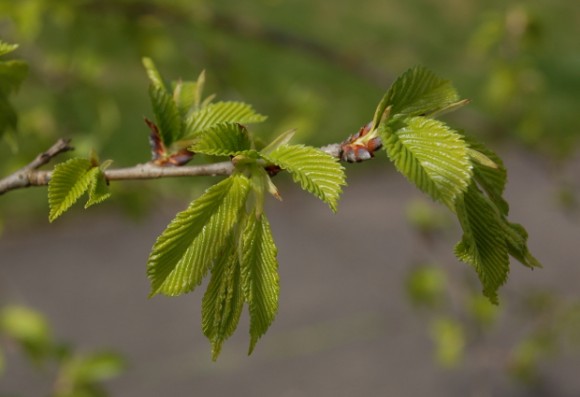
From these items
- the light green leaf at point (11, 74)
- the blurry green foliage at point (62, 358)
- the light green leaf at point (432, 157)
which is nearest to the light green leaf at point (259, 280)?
the light green leaf at point (432, 157)

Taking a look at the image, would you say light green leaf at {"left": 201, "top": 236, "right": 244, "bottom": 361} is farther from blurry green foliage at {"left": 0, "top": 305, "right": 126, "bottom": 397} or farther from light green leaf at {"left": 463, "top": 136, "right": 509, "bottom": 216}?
blurry green foliage at {"left": 0, "top": 305, "right": 126, "bottom": 397}

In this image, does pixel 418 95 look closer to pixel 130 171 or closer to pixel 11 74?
pixel 130 171

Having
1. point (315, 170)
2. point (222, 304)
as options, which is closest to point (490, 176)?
point (315, 170)

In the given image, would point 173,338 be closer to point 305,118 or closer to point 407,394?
point 407,394

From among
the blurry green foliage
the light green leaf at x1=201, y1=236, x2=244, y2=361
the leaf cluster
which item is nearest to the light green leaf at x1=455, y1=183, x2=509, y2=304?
the leaf cluster

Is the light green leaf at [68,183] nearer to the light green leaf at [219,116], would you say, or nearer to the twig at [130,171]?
the twig at [130,171]

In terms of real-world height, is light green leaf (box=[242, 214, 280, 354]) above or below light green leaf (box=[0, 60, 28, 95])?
below

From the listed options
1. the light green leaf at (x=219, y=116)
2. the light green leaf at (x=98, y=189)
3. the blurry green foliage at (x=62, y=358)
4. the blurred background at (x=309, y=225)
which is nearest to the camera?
the light green leaf at (x=98, y=189)

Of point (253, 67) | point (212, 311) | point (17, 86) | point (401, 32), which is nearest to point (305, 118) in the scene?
point (17, 86)
